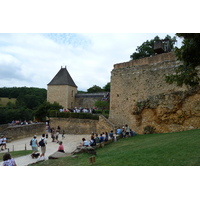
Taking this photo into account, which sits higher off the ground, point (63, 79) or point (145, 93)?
point (63, 79)

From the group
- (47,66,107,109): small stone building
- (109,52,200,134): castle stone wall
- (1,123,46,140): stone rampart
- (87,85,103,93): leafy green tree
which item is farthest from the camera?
(87,85,103,93): leafy green tree

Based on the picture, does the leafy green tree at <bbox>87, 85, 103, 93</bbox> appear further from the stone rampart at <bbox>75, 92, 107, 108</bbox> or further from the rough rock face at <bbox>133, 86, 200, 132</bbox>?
the rough rock face at <bbox>133, 86, 200, 132</bbox>

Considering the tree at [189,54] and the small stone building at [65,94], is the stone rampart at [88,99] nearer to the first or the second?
the small stone building at [65,94]

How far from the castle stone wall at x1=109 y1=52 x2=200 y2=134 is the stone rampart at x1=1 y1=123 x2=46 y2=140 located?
958cm

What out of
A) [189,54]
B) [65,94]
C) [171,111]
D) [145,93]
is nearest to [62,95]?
[65,94]

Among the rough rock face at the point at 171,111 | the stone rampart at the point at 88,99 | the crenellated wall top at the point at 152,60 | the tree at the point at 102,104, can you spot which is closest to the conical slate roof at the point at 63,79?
the stone rampart at the point at 88,99

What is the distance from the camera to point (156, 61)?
17.8 meters

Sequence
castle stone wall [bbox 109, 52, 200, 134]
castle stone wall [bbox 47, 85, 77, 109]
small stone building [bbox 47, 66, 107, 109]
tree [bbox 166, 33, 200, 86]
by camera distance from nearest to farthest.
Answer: tree [bbox 166, 33, 200, 86] < castle stone wall [bbox 109, 52, 200, 134] < small stone building [bbox 47, 66, 107, 109] < castle stone wall [bbox 47, 85, 77, 109]

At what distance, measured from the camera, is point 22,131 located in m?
21.1

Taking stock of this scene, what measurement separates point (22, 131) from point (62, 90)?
2083 cm

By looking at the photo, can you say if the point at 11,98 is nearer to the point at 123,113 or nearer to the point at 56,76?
the point at 56,76

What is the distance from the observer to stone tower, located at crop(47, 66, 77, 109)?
40750 mm

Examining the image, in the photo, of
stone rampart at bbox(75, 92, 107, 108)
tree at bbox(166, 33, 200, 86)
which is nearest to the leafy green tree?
stone rampart at bbox(75, 92, 107, 108)

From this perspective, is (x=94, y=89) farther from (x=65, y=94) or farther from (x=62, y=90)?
(x=65, y=94)
